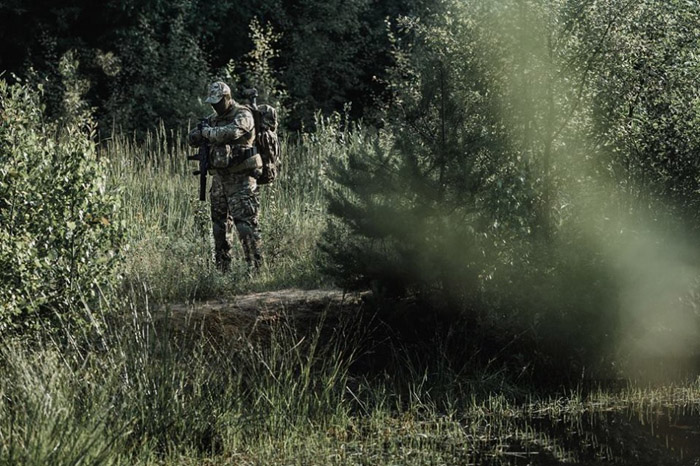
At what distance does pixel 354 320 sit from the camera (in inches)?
364

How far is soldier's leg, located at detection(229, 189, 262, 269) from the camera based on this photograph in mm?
11750

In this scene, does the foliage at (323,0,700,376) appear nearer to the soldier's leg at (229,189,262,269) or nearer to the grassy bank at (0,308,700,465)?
the grassy bank at (0,308,700,465)

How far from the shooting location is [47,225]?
25.3 ft

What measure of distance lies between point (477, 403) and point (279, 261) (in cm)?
414

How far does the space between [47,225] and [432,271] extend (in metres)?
2.97

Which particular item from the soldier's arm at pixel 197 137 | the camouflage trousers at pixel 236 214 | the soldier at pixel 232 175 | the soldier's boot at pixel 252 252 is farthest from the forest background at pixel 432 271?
the soldier's arm at pixel 197 137

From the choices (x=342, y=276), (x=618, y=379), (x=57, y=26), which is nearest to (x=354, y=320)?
(x=342, y=276)

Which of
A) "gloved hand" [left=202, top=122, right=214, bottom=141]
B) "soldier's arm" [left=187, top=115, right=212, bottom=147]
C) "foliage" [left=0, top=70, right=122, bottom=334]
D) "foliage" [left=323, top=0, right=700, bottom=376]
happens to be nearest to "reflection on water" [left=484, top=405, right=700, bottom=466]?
"foliage" [left=323, top=0, right=700, bottom=376]

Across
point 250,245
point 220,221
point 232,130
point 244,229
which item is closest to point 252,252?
point 250,245

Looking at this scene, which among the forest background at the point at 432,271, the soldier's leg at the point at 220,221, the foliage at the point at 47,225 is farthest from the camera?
the soldier's leg at the point at 220,221

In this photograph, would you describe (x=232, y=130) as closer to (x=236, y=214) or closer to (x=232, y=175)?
(x=232, y=175)

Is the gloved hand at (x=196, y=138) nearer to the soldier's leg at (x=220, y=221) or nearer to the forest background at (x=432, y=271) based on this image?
the soldier's leg at (x=220, y=221)

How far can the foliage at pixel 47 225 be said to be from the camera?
24.3 ft

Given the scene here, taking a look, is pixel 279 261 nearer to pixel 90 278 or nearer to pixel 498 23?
pixel 498 23
